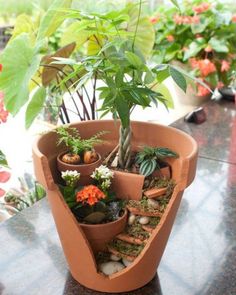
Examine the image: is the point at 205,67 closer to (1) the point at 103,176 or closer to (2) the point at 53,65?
(2) the point at 53,65

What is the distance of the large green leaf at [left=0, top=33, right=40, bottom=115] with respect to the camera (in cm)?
82

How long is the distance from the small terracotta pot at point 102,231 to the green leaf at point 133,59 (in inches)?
9.8

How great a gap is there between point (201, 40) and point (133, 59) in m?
1.46

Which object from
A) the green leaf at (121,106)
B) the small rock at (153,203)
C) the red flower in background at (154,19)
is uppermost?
the green leaf at (121,106)

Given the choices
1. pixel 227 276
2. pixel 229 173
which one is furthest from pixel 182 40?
pixel 227 276

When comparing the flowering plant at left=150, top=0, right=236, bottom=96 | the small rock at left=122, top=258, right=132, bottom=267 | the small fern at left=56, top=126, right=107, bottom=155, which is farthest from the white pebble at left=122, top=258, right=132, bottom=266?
the flowering plant at left=150, top=0, right=236, bottom=96

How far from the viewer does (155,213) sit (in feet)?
2.08

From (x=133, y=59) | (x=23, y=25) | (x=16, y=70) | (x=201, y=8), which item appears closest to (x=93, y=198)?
(x=133, y=59)

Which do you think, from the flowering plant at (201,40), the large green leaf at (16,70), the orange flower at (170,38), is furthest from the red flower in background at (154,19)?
the large green leaf at (16,70)

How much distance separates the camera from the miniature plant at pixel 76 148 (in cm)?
68

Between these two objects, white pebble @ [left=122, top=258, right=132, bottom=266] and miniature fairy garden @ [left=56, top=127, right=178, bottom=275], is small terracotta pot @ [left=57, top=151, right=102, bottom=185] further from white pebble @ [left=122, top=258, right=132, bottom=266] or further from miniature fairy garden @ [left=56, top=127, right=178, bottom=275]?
white pebble @ [left=122, top=258, right=132, bottom=266]

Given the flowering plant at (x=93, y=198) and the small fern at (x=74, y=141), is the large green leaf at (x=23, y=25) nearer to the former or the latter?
the small fern at (x=74, y=141)

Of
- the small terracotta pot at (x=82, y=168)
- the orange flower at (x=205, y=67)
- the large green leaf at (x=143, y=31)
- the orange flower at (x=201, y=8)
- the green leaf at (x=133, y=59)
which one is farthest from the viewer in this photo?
the orange flower at (x=201, y=8)

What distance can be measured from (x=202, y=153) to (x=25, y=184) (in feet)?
2.16
